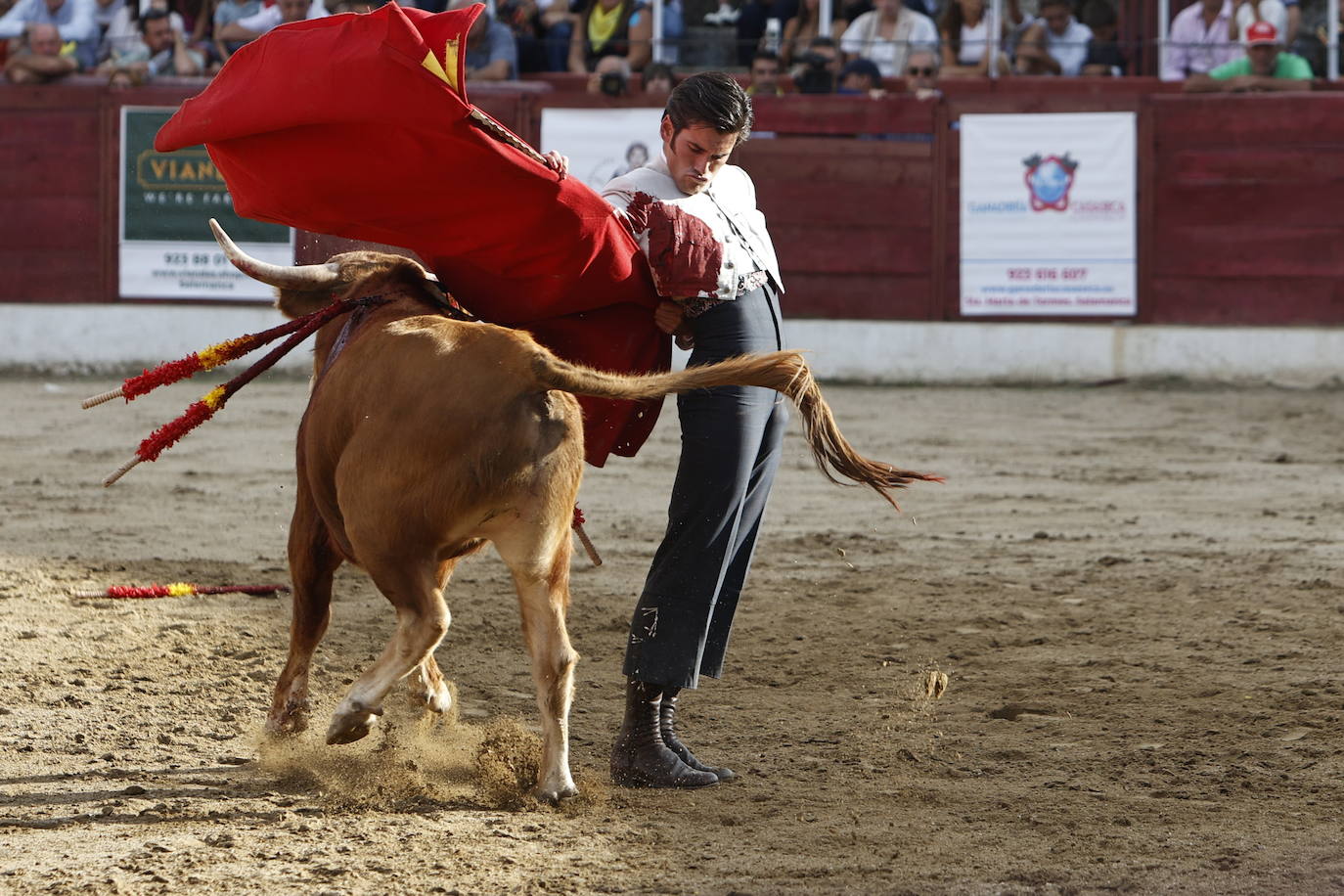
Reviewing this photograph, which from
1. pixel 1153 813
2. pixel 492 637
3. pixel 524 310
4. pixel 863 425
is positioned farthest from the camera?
pixel 863 425

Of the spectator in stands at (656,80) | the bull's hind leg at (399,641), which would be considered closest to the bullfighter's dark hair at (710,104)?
the bull's hind leg at (399,641)

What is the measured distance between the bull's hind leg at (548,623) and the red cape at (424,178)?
0.46 metres

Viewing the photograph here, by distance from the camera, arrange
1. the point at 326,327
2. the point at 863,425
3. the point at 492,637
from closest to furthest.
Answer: the point at 326,327 → the point at 492,637 → the point at 863,425

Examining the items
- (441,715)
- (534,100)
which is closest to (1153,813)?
(441,715)

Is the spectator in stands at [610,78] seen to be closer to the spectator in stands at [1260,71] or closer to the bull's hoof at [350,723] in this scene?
the spectator in stands at [1260,71]

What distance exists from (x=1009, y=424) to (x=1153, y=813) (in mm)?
6253

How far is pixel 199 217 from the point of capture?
38.1 ft

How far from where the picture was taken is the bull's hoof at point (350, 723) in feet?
9.80

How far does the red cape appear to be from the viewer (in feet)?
10.5

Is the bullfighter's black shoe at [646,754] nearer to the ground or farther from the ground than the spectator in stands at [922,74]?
nearer to the ground

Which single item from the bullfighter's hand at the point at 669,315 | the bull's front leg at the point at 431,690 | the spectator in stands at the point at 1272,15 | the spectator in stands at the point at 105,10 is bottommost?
the bull's front leg at the point at 431,690

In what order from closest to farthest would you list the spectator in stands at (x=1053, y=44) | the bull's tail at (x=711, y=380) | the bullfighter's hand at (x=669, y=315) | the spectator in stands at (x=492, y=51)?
the bull's tail at (x=711, y=380) → the bullfighter's hand at (x=669, y=315) → the spectator in stands at (x=1053, y=44) → the spectator in stands at (x=492, y=51)

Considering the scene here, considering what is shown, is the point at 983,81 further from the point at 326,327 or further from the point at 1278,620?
the point at 326,327

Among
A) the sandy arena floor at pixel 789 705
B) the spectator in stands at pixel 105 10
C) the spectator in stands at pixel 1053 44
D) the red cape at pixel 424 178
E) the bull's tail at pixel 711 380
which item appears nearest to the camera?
the sandy arena floor at pixel 789 705
